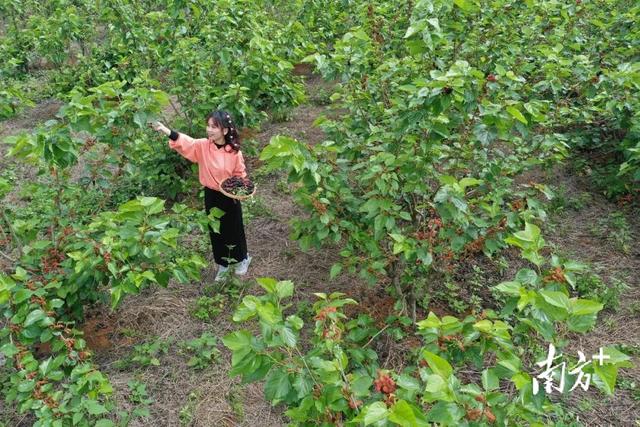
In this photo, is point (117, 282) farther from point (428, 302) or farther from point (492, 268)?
point (492, 268)

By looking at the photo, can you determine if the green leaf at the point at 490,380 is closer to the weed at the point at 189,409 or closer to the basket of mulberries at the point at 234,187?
the weed at the point at 189,409

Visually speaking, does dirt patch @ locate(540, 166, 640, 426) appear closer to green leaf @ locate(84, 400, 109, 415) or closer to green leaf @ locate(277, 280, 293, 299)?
green leaf @ locate(277, 280, 293, 299)

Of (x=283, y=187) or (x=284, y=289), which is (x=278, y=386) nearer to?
(x=284, y=289)

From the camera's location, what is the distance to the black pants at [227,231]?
3703 mm

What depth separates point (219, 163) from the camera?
11.7 feet

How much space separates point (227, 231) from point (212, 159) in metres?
0.58

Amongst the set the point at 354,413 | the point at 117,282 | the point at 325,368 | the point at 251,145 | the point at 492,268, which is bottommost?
the point at 492,268

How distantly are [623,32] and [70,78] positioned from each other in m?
Answer: 7.17

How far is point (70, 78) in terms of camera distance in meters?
7.52

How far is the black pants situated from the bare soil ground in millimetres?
236

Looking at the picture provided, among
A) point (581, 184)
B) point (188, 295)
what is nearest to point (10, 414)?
point (188, 295)

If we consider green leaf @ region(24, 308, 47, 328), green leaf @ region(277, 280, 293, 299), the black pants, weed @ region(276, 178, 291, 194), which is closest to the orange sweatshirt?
the black pants

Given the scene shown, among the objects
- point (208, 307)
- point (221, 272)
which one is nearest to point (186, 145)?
point (221, 272)

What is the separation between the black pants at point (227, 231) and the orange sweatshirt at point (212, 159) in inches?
4.5
